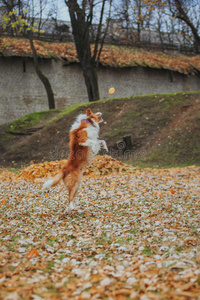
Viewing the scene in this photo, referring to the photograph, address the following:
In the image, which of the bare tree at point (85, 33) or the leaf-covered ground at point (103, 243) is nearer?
the leaf-covered ground at point (103, 243)

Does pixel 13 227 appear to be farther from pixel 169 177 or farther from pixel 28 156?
pixel 28 156

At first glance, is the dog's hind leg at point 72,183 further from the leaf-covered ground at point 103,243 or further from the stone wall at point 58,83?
the stone wall at point 58,83

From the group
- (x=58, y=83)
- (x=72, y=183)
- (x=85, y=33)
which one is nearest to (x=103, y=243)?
(x=72, y=183)

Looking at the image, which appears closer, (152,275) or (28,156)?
(152,275)

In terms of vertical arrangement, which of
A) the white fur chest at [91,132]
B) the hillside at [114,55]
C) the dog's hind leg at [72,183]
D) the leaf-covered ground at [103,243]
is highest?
the hillside at [114,55]

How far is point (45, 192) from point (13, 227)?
325cm

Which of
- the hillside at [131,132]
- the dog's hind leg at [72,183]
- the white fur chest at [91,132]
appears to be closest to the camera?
the dog's hind leg at [72,183]

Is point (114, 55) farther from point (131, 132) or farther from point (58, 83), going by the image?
point (131, 132)

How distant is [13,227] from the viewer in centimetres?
548

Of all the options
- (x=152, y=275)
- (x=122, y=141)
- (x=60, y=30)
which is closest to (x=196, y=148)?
(x=122, y=141)

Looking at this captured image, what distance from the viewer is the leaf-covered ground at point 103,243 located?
311 cm

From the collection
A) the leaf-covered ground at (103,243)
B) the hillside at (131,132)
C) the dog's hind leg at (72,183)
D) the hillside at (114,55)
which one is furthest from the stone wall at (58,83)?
the dog's hind leg at (72,183)

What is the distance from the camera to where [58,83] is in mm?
23688

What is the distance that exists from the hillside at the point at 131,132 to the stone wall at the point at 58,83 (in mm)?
4051
